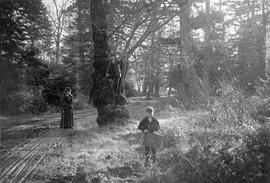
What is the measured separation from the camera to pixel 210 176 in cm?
616

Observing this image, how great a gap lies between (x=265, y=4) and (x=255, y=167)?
98.5ft

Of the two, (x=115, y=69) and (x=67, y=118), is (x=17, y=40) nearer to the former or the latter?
(x=67, y=118)

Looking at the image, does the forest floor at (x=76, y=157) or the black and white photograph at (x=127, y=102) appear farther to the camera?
the forest floor at (x=76, y=157)

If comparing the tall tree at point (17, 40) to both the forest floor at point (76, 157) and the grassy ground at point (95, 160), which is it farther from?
the grassy ground at point (95, 160)

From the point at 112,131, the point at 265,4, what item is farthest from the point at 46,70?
the point at 265,4

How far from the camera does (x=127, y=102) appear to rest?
1889cm

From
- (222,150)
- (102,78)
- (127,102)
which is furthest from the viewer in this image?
(127,102)

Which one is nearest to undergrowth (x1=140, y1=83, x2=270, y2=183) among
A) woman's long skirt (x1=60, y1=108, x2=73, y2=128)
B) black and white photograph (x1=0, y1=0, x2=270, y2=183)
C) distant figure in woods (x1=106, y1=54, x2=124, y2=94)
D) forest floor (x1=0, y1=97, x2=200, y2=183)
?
black and white photograph (x1=0, y1=0, x2=270, y2=183)

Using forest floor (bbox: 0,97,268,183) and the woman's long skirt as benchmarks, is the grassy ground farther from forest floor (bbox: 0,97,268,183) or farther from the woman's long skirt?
the woman's long skirt

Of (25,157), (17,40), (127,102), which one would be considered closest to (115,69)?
(127,102)

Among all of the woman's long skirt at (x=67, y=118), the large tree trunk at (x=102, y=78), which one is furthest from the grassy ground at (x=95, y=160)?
the woman's long skirt at (x=67, y=118)

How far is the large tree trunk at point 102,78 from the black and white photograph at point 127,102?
0.17ft

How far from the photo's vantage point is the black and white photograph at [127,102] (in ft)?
22.9

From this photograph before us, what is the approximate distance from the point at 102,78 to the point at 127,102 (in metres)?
3.18
